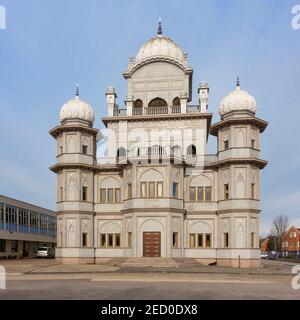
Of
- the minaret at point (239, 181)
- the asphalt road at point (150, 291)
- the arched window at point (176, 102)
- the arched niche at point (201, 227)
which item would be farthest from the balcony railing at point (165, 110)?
the asphalt road at point (150, 291)

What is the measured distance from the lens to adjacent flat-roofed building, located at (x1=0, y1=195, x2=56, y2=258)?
69.9 metres

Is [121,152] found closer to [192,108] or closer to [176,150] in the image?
[176,150]

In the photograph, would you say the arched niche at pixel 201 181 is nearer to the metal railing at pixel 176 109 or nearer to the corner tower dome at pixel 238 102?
the corner tower dome at pixel 238 102

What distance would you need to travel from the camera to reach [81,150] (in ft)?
161

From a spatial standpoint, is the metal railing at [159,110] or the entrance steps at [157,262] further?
the metal railing at [159,110]

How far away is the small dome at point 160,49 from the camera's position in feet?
180

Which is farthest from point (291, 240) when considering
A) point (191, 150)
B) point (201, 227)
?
point (201, 227)

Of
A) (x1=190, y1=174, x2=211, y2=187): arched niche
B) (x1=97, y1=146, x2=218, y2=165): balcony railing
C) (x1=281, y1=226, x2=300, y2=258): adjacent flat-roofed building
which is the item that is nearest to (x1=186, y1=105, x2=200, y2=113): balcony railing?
(x1=97, y1=146, x2=218, y2=165): balcony railing

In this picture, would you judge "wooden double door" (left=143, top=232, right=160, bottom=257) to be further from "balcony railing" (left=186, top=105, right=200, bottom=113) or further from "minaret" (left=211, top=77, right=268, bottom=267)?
"balcony railing" (left=186, top=105, right=200, bottom=113)

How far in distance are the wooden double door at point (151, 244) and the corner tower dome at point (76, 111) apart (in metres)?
14.6

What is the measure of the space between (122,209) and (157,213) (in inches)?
187
